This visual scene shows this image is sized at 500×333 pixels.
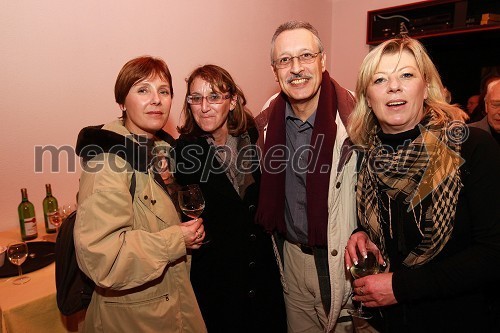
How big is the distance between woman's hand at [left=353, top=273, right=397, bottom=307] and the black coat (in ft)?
2.01

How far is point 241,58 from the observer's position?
355cm

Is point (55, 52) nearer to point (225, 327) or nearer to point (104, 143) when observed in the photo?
point (104, 143)

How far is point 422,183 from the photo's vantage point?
1.27 metres

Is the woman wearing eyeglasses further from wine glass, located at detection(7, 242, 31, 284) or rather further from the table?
wine glass, located at detection(7, 242, 31, 284)

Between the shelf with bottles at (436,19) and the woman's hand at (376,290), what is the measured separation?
3.07m

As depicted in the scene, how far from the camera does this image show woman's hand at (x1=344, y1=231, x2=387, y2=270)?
1390 mm

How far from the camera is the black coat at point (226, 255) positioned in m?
1.76

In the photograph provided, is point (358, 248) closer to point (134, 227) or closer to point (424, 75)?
point (424, 75)

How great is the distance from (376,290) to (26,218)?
6.79 ft

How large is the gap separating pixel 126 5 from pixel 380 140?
216 centimetres

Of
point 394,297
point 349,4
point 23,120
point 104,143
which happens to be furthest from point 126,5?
point 349,4

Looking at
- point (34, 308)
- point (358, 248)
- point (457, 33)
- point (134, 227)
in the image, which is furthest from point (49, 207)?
point (457, 33)

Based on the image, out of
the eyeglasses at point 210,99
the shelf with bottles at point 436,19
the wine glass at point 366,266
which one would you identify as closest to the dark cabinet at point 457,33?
the shelf with bottles at point 436,19

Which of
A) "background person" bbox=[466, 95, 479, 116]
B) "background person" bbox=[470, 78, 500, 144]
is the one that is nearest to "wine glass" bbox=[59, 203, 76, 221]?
"background person" bbox=[470, 78, 500, 144]
